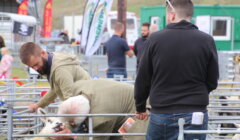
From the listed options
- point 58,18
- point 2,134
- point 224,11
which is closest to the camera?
point 2,134

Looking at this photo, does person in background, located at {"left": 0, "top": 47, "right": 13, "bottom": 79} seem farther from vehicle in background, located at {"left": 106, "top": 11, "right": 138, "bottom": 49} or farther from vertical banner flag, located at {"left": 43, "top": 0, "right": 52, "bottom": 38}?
vehicle in background, located at {"left": 106, "top": 11, "right": 138, "bottom": 49}

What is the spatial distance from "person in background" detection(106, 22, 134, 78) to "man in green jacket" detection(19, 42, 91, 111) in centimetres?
609

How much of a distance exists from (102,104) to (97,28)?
879 centimetres

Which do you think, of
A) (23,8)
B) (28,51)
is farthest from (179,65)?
(23,8)

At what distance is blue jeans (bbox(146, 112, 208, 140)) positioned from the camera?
414 centimetres

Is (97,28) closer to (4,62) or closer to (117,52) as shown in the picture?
(117,52)

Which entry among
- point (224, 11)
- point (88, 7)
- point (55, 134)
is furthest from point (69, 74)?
point (224, 11)

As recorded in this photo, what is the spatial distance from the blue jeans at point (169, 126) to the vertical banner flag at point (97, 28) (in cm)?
954

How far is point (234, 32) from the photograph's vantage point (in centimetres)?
2700

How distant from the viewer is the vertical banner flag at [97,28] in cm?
1377

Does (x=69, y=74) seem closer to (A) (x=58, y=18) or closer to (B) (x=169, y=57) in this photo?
(B) (x=169, y=57)

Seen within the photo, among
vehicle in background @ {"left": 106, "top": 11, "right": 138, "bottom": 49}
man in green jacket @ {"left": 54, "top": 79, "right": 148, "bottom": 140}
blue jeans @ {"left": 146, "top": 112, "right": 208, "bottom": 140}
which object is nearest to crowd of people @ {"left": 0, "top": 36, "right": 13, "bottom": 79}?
man in green jacket @ {"left": 54, "top": 79, "right": 148, "bottom": 140}

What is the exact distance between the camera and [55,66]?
5594mm

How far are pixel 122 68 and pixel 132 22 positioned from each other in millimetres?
25937
